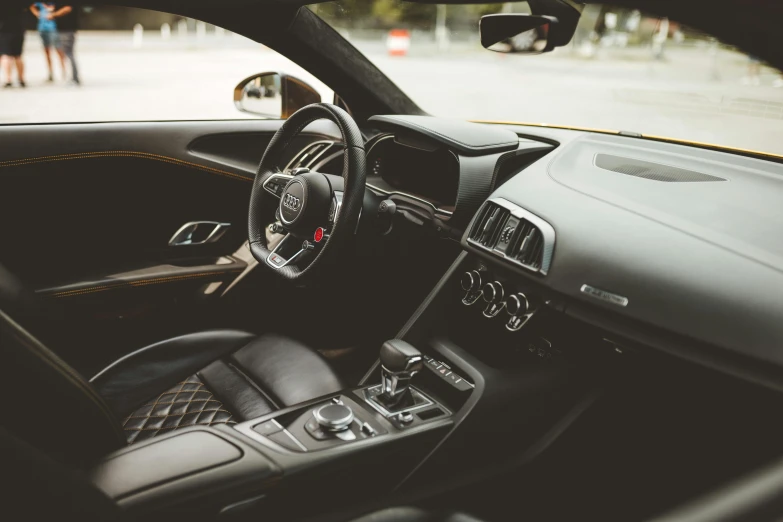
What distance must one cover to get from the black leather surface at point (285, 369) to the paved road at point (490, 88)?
109 cm

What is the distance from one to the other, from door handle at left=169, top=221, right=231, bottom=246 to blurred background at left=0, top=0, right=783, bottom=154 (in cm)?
50

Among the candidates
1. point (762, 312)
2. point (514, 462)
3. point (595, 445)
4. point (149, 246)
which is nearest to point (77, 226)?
point (149, 246)

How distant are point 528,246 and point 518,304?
186 millimetres

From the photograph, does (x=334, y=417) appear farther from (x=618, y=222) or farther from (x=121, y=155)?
(x=121, y=155)

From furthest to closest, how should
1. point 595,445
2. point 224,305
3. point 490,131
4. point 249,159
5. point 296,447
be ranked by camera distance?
1. point 249,159
2. point 224,305
3. point 490,131
4. point 595,445
5. point 296,447

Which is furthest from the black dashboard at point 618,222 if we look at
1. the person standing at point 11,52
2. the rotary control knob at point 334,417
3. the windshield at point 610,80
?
the person standing at point 11,52

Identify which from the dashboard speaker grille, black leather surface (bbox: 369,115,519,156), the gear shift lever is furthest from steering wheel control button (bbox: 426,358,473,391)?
the dashboard speaker grille

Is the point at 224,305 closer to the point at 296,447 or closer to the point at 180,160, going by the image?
the point at 180,160

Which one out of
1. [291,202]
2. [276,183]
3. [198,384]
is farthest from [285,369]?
[276,183]

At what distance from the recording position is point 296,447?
4.84ft

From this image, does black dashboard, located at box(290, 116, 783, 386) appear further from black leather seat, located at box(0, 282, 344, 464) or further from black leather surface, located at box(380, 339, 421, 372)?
black leather seat, located at box(0, 282, 344, 464)

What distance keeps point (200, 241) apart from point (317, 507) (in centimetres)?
159

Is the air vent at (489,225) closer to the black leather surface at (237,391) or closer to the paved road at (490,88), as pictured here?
the paved road at (490,88)

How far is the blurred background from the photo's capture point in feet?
5.58
